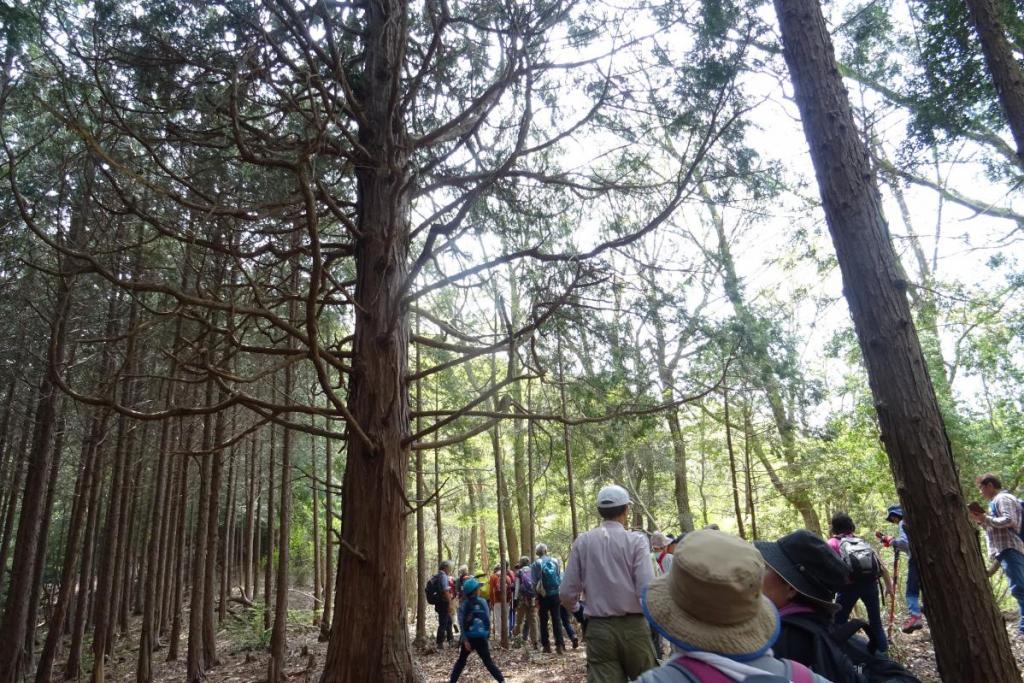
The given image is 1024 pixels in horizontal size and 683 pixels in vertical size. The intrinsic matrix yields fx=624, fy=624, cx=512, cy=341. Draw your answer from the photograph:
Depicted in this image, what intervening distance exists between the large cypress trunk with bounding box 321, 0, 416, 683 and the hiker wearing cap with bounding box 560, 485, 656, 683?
121cm

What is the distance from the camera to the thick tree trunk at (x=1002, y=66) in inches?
255

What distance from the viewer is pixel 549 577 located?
34.3 ft

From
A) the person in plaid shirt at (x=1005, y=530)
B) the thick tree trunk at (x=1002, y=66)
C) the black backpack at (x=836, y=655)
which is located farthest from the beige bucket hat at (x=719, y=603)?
the person in plaid shirt at (x=1005, y=530)

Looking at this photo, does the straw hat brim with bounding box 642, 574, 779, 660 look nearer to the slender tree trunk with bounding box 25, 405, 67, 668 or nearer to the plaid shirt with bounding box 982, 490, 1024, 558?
the plaid shirt with bounding box 982, 490, 1024, 558

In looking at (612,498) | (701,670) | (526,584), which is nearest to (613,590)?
(612,498)

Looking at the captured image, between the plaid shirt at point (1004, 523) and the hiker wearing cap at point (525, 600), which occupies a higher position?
the plaid shirt at point (1004, 523)

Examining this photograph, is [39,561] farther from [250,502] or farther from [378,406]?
[378,406]

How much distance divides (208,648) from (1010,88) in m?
A: 15.3

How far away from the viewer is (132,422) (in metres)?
13.2

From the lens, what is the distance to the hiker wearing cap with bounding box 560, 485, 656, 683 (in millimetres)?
4016

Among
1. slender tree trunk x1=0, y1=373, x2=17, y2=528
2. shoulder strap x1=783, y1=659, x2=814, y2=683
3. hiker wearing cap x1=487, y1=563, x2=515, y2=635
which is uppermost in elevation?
slender tree trunk x1=0, y1=373, x2=17, y2=528

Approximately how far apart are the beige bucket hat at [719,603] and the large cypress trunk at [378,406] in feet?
9.56

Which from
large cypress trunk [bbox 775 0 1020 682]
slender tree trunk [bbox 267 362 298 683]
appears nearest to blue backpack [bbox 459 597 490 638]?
slender tree trunk [bbox 267 362 298 683]

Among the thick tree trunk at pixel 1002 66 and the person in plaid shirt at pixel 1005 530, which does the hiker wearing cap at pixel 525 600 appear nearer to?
the person in plaid shirt at pixel 1005 530
